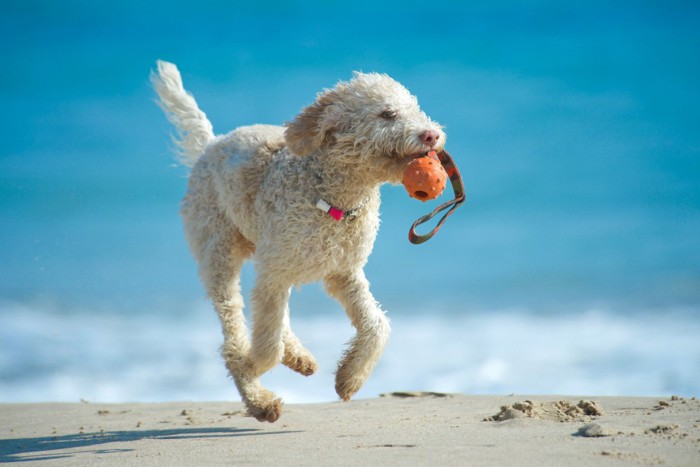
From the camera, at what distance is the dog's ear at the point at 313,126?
6656 millimetres

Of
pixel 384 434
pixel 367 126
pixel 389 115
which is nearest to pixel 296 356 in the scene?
pixel 384 434

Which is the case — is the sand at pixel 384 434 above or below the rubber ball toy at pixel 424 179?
below

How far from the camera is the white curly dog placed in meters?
6.50

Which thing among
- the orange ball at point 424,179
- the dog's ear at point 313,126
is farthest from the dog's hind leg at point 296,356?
the orange ball at point 424,179

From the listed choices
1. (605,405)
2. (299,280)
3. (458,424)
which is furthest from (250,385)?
(605,405)

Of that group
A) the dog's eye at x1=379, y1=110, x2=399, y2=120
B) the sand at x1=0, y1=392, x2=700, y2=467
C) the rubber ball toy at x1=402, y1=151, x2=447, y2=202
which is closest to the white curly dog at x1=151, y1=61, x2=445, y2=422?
the dog's eye at x1=379, y1=110, x2=399, y2=120

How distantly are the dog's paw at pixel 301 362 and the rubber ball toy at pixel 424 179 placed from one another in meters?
2.71

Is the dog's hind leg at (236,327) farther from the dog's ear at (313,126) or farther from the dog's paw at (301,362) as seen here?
the dog's ear at (313,126)

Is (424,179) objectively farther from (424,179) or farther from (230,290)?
(230,290)

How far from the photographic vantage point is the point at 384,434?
645 cm

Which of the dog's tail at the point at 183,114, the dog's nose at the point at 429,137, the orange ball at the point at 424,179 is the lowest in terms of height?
the orange ball at the point at 424,179

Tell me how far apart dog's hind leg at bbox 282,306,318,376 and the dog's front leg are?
95cm

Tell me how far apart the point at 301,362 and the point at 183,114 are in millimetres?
3447

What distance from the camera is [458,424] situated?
268 inches
